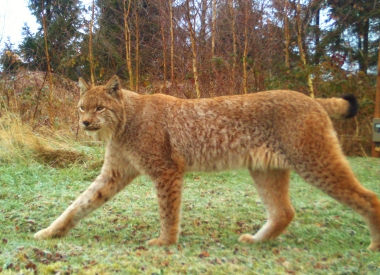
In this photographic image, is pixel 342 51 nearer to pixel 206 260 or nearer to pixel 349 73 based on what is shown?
pixel 349 73

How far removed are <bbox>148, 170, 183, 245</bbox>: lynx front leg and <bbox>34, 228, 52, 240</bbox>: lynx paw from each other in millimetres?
1116

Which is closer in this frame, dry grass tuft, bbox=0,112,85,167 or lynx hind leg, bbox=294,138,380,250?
lynx hind leg, bbox=294,138,380,250

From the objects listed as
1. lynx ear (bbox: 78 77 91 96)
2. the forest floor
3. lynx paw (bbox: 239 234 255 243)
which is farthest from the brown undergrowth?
lynx paw (bbox: 239 234 255 243)

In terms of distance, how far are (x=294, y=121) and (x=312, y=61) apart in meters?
11.3

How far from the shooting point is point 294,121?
4.26 m

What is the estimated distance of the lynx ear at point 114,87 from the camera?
5003 mm

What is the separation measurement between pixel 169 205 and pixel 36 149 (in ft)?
17.9

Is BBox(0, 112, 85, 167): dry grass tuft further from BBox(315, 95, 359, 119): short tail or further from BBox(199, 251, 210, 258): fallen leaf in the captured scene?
BBox(315, 95, 359, 119): short tail

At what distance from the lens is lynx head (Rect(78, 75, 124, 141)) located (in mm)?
4836

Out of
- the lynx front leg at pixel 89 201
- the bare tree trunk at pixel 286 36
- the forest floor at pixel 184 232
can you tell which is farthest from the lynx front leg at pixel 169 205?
the bare tree trunk at pixel 286 36

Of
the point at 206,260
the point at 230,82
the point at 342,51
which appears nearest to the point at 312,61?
the point at 342,51

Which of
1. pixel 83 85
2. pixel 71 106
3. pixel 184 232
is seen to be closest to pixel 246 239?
pixel 184 232

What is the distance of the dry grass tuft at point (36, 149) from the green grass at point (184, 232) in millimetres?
641

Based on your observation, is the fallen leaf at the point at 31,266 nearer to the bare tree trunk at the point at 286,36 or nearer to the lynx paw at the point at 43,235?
the lynx paw at the point at 43,235
